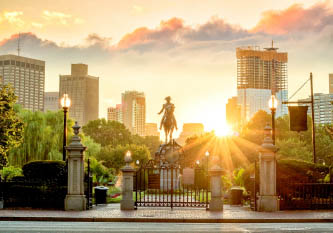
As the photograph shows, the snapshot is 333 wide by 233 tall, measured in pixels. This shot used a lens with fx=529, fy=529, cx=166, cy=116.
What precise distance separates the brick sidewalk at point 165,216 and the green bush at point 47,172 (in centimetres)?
179

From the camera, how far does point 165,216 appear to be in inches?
771

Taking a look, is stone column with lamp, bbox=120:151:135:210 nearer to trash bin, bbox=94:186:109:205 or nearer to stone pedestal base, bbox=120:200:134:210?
stone pedestal base, bbox=120:200:134:210

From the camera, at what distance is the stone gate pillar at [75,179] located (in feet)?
71.7

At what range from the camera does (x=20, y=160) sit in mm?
52562

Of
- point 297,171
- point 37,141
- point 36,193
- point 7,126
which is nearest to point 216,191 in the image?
point 297,171

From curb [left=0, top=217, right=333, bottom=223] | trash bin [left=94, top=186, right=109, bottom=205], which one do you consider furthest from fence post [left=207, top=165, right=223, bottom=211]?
trash bin [left=94, top=186, right=109, bottom=205]

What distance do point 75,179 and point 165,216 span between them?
4.54 m

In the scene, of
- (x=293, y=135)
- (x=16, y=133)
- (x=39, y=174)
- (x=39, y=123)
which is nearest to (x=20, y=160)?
(x=39, y=123)

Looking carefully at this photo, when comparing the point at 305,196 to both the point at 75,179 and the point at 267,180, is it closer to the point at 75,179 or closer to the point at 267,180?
the point at 267,180

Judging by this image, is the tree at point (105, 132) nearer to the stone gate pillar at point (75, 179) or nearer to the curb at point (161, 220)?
the stone gate pillar at point (75, 179)

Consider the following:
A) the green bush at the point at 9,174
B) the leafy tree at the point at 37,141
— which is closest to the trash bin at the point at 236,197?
the green bush at the point at 9,174

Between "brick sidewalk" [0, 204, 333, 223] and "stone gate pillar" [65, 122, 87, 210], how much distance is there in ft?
2.15

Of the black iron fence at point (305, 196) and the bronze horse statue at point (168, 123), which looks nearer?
the black iron fence at point (305, 196)

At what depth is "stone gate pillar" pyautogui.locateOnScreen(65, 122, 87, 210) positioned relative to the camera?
71.7 feet
